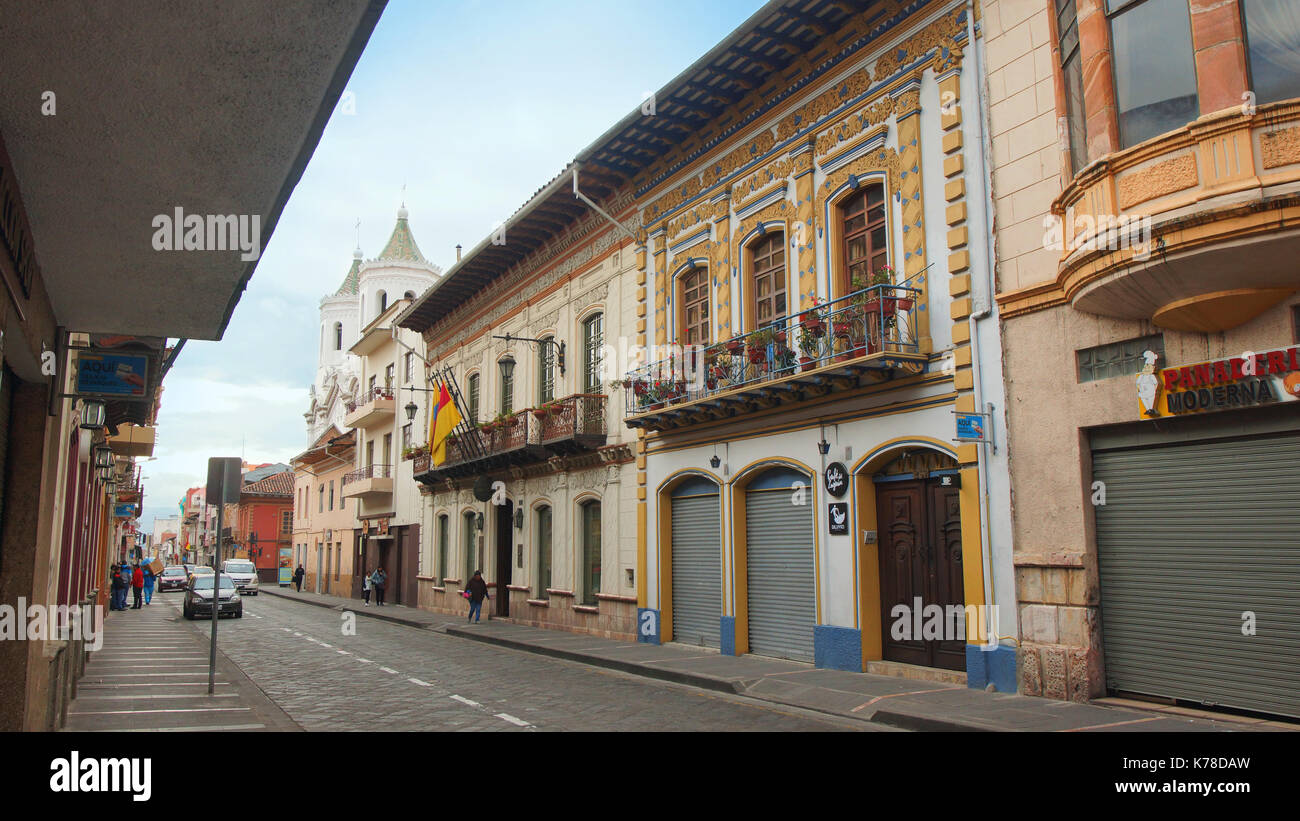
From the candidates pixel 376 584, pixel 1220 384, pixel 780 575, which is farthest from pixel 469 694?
pixel 376 584

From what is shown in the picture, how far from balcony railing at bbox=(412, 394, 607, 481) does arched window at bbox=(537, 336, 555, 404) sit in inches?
38.7

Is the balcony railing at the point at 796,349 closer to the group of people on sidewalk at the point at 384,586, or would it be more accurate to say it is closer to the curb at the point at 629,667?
the curb at the point at 629,667

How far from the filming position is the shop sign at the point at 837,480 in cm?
1400

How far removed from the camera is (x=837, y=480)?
14.1m

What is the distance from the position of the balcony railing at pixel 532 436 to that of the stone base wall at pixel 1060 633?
11436mm

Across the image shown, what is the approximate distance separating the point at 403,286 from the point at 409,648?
35.3 meters

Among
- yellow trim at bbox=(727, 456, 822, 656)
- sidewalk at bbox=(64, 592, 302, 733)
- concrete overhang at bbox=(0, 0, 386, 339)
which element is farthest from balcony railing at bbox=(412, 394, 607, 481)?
concrete overhang at bbox=(0, 0, 386, 339)

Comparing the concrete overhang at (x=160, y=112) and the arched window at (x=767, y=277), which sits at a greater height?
the arched window at (x=767, y=277)

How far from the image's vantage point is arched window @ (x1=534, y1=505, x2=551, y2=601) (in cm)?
2392

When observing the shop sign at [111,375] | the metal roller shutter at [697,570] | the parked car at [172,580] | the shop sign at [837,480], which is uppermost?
the shop sign at [111,375]

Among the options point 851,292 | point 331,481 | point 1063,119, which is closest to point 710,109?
point 851,292

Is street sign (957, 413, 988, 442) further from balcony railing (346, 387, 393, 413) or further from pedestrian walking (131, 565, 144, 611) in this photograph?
pedestrian walking (131, 565, 144, 611)

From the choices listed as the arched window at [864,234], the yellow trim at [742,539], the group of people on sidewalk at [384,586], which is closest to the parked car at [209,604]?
the group of people on sidewalk at [384,586]

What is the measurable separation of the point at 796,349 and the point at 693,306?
4.17 m
